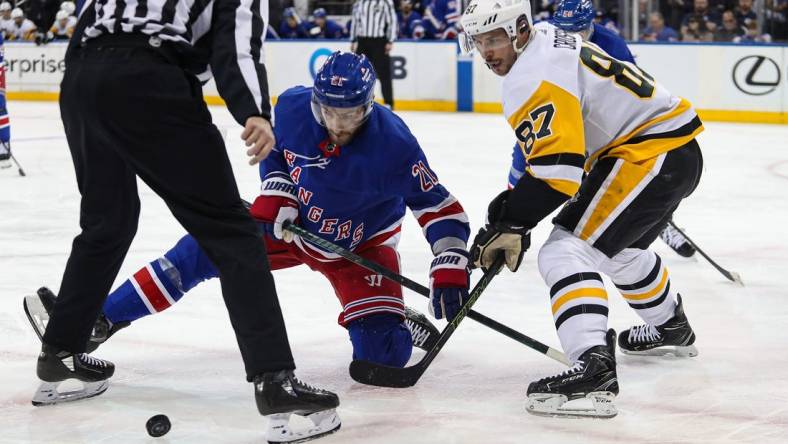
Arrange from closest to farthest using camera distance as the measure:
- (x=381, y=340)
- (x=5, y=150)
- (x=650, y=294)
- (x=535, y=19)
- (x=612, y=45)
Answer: (x=381, y=340) → (x=650, y=294) → (x=612, y=45) → (x=5, y=150) → (x=535, y=19)

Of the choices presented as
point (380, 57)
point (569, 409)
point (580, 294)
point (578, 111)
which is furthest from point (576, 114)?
point (380, 57)

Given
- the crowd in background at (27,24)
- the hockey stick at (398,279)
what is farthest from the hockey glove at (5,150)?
the crowd in background at (27,24)

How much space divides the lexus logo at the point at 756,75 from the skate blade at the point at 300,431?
23.2 feet

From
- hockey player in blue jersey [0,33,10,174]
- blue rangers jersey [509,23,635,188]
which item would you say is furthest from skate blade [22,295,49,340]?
hockey player in blue jersey [0,33,10,174]

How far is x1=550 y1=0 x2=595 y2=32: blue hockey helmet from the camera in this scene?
13.3ft

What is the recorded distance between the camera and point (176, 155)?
2.14 meters

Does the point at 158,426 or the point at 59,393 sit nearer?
the point at 158,426

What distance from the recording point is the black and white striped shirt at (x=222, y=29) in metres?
2.14

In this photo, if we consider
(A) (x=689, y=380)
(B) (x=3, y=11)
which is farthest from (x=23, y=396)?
(B) (x=3, y=11)

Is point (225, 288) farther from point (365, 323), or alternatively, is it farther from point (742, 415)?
point (742, 415)

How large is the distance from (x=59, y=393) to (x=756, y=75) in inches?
285

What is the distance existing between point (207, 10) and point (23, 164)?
5.31 meters

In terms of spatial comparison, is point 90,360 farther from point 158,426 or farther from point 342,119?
point 342,119

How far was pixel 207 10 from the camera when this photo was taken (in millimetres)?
2197
